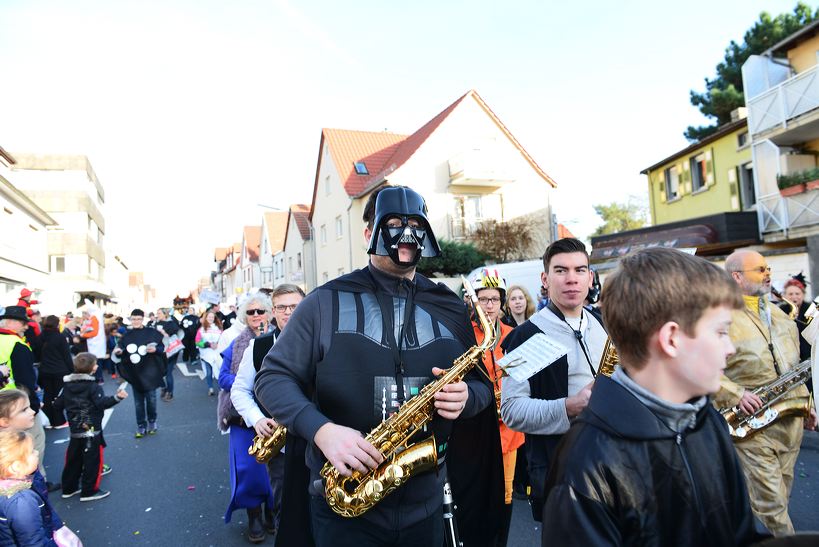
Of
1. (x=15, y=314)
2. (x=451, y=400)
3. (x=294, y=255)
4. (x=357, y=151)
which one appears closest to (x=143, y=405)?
(x=15, y=314)

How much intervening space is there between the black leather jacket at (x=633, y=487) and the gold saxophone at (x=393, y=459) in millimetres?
825

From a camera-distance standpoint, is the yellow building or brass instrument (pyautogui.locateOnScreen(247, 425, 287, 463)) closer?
brass instrument (pyautogui.locateOnScreen(247, 425, 287, 463))

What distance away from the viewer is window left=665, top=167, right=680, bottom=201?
24.5m

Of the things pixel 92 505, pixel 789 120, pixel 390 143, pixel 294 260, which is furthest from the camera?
pixel 294 260

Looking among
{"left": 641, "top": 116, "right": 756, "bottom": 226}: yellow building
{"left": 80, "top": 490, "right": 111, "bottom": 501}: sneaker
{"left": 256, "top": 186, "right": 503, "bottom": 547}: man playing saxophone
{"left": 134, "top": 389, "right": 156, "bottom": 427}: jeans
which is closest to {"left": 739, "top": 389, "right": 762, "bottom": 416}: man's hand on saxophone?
{"left": 256, "top": 186, "right": 503, "bottom": 547}: man playing saxophone

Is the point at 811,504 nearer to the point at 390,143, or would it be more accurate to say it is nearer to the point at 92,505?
the point at 92,505

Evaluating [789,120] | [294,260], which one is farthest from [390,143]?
[789,120]

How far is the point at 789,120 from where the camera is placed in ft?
56.3

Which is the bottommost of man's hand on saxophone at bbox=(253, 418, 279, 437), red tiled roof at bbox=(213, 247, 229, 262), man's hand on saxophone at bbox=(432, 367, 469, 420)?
man's hand on saxophone at bbox=(253, 418, 279, 437)

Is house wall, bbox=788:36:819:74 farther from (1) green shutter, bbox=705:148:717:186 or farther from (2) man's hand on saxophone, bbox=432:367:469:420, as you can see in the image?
(2) man's hand on saxophone, bbox=432:367:469:420

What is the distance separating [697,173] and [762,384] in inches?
905

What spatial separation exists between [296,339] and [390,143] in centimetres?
3040

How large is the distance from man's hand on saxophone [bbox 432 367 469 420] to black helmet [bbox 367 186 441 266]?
0.61 m

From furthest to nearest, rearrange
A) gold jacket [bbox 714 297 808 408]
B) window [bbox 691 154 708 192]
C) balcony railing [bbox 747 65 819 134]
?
window [bbox 691 154 708 192] < balcony railing [bbox 747 65 819 134] < gold jacket [bbox 714 297 808 408]
